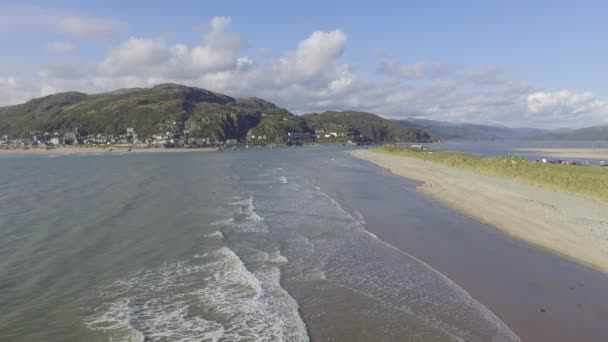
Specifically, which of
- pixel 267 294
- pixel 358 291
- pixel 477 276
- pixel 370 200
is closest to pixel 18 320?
pixel 267 294

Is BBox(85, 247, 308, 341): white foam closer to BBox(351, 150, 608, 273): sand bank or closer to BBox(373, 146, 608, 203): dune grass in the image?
BBox(351, 150, 608, 273): sand bank

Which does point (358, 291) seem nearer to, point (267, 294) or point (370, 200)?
point (267, 294)

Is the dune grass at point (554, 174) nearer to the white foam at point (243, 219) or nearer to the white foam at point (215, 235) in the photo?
the white foam at point (243, 219)

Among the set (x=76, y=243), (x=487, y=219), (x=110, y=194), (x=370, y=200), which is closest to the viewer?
(x=76, y=243)

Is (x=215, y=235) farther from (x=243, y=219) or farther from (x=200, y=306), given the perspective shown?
(x=200, y=306)

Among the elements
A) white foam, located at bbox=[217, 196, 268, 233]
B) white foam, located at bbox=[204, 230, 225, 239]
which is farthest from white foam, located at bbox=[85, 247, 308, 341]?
white foam, located at bbox=[217, 196, 268, 233]

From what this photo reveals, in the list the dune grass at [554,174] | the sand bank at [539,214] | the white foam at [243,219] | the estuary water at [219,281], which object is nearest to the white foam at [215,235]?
the estuary water at [219,281]
